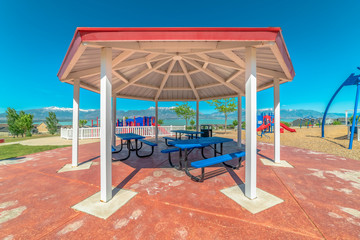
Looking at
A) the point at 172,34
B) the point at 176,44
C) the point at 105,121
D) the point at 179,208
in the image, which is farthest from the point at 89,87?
the point at 179,208

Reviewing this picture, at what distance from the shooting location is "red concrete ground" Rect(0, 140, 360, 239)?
2119 millimetres

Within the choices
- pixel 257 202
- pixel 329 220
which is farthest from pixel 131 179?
pixel 329 220

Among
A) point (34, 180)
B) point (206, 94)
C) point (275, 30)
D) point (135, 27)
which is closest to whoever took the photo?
point (135, 27)

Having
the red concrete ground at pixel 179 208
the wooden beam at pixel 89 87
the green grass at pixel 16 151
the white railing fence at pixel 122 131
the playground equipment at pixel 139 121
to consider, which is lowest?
the green grass at pixel 16 151

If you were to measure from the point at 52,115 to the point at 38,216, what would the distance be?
3600 centimetres

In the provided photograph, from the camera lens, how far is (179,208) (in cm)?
268

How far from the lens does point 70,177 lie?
13.7 feet

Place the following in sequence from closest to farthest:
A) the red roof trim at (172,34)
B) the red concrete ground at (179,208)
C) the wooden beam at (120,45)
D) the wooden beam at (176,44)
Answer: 1. the red concrete ground at (179,208)
2. the red roof trim at (172,34)
3. the wooden beam at (120,45)
4. the wooden beam at (176,44)

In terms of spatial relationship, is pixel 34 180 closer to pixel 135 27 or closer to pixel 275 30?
pixel 135 27

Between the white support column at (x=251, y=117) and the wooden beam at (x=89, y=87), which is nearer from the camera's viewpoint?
the white support column at (x=251, y=117)

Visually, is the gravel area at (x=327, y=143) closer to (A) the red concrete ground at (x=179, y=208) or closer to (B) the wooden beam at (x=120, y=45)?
(A) the red concrete ground at (x=179, y=208)

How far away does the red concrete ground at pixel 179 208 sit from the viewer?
2119 mm

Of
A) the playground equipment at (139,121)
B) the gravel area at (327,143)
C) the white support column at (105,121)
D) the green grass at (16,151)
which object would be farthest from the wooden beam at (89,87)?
the gravel area at (327,143)

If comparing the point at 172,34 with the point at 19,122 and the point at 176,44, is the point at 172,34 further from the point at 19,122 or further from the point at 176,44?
the point at 19,122
